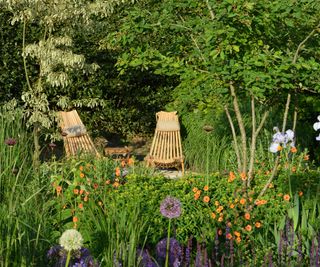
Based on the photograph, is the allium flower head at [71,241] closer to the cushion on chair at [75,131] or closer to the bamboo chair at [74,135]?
the bamboo chair at [74,135]

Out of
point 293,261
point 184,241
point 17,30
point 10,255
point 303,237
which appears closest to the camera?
point 10,255

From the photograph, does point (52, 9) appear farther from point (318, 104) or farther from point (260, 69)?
point (260, 69)

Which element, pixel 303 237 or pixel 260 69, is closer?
pixel 303 237

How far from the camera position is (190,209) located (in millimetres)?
5637

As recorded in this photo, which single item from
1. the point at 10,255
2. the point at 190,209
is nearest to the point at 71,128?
the point at 190,209

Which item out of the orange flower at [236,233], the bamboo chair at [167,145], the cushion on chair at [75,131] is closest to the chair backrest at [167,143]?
the bamboo chair at [167,145]

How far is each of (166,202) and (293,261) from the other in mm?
1612

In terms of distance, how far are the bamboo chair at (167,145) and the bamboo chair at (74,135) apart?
0.89m

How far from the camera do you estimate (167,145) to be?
10.3 metres

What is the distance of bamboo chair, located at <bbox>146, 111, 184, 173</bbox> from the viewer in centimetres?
1005

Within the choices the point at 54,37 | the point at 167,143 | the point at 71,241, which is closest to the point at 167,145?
the point at 167,143

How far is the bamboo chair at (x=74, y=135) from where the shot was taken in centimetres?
989

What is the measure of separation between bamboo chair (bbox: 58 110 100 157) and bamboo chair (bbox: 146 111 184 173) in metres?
0.89

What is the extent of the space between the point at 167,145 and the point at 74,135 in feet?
4.41
